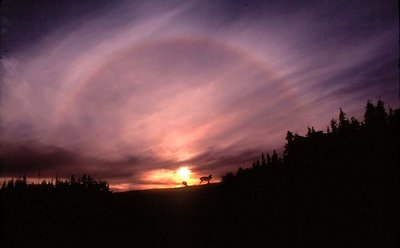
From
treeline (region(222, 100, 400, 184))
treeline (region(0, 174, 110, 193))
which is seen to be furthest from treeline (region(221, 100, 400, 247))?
treeline (region(0, 174, 110, 193))

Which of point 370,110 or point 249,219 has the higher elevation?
point 370,110

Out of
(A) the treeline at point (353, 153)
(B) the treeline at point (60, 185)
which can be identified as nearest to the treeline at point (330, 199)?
(A) the treeline at point (353, 153)

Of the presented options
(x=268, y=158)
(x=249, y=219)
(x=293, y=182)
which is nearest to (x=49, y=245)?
(x=249, y=219)

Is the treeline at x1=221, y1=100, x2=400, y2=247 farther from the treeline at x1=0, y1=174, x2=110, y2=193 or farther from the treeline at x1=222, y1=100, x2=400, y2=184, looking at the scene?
the treeline at x1=0, y1=174, x2=110, y2=193

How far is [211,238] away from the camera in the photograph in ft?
166

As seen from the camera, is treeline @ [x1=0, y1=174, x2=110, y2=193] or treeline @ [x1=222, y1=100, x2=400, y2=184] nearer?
treeline @ [x1=222, y1=100, x2=400, y2=184]

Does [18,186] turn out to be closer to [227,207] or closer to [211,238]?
[227,207]

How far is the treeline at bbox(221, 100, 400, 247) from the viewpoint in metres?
43.8

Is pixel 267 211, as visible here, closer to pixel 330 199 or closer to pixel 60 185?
pixel 330 199

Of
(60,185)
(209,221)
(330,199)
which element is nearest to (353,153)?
(330,199)

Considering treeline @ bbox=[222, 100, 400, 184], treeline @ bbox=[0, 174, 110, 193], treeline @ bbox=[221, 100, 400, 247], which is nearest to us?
treeline @ bbox=[221, 100, 400, 247]

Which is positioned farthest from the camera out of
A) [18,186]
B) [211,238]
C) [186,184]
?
[18,186]

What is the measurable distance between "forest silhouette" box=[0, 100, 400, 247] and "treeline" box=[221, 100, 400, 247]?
15 centimetres

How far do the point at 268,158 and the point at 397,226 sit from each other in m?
70.1
